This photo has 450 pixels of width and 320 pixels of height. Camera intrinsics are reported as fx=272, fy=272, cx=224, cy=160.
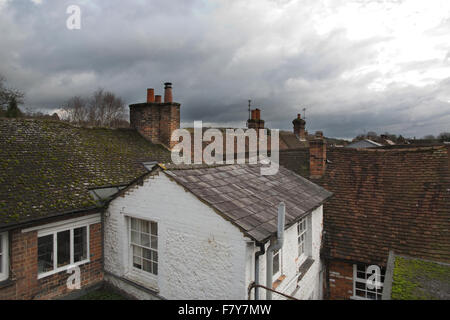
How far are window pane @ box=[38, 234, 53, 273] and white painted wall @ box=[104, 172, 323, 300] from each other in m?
1.30

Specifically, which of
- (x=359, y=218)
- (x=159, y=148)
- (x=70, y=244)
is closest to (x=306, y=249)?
(x=359, y=218)

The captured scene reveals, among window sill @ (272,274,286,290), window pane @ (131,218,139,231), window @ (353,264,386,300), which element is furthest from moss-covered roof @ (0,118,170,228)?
window @ (353,264,386,300)

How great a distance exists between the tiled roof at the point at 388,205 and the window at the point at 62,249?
7.91 metres

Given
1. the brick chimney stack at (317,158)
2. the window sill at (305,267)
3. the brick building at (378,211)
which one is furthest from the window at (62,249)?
the brick chimney stack at (317,158)

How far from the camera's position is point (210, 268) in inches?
210

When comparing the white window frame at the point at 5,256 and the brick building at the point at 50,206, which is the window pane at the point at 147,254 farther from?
the white window frame at the point at 5,256

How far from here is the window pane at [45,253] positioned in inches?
265

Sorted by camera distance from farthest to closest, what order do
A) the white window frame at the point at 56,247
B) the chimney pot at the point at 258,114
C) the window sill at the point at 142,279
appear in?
the chimney pot at the point at 258,114 → the white window frame at the point at 56,247 → the window sill at the point at 142,279

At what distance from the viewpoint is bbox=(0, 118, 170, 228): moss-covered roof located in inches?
256

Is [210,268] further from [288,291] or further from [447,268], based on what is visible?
[447,268]

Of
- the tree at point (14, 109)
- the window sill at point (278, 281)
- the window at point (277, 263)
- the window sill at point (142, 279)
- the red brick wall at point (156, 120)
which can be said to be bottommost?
the window sill at point (142, 279)

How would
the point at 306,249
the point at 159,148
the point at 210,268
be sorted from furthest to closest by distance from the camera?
the point at 159,148
the point at 306,249
the point at 210,268

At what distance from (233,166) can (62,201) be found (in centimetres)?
467
